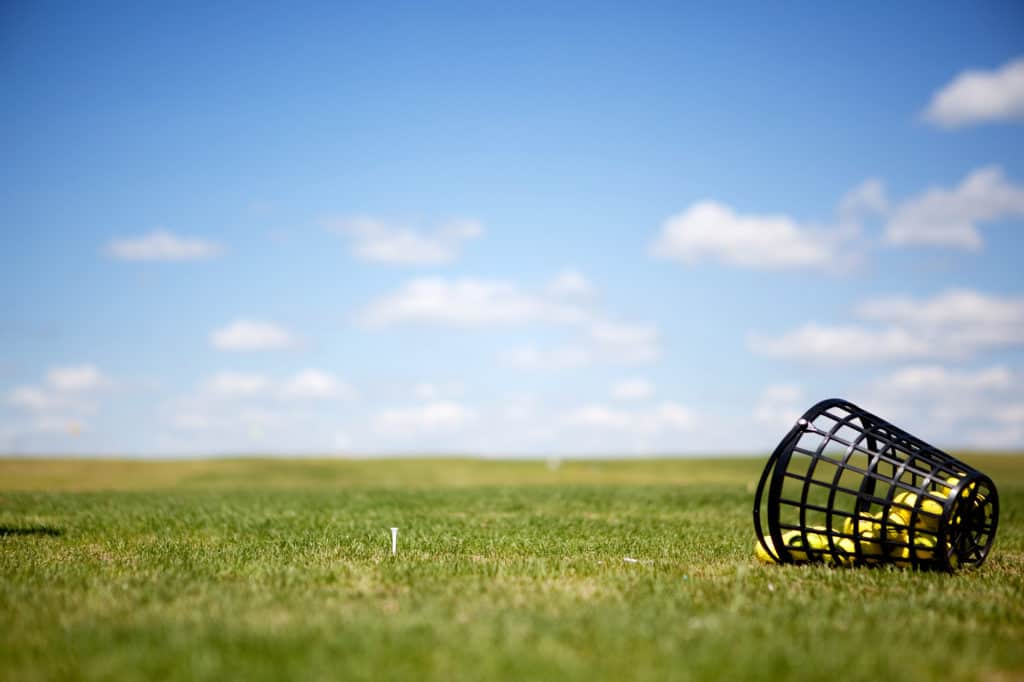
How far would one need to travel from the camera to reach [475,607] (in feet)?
28.0

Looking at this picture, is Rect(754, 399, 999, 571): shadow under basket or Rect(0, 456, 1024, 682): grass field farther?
Rect(754, 399, 999, 571): shadow under basket

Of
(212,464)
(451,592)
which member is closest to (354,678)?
(451,592)

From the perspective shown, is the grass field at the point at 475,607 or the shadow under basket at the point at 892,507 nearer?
the grass field at the point at 475,607

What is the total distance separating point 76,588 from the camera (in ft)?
32.7

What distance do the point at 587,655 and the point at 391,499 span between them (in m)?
19.2

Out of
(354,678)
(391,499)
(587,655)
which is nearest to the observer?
(354,678)

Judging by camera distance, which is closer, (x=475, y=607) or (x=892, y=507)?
(x=475, y=607)

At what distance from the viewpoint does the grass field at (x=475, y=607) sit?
22.1ft

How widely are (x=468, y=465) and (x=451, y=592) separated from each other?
5967 cm

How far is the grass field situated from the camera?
265 inches

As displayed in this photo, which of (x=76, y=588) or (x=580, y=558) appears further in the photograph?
(x=580, y=558)

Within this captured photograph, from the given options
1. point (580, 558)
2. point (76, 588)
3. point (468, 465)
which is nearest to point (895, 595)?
point (580, 558)

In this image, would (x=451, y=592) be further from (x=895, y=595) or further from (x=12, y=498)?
(x=12, y=498)

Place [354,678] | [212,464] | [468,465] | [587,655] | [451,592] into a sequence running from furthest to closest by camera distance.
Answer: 1. [468,465]
2. [212,464]
3. [451,592]
4. [587,655]
5. [354,678]
